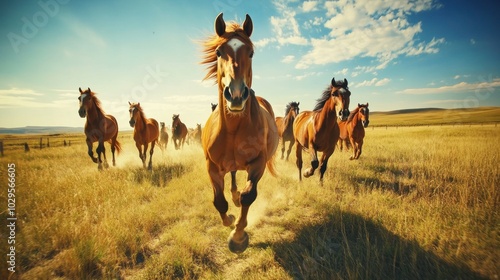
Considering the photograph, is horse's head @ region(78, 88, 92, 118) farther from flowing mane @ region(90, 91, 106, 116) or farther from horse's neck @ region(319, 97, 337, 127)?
horse's neck @ region(319, 97, 337, 127)

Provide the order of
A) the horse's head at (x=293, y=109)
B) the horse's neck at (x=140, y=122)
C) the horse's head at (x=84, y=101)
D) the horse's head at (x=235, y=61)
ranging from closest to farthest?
1. the horse's head at (x=235, y=61)
2. the horse's head at (x=84, y=101)
3. the horse's neck at (x=140, y=122)
4. the horse's head at (x=293, y=109)

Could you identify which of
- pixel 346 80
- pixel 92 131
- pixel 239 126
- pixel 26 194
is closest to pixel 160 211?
pixel 239 126

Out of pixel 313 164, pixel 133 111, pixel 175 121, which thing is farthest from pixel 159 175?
pixel 175 121

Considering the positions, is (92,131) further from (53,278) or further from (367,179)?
(367,179)

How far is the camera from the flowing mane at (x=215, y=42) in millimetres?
2703

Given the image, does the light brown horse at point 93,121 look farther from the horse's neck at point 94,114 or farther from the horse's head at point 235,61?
the horse's head at point 235,61

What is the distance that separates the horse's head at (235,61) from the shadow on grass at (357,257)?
2.05 metres

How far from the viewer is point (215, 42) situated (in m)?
2.94

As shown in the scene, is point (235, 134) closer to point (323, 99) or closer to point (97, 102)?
point (323, 99)

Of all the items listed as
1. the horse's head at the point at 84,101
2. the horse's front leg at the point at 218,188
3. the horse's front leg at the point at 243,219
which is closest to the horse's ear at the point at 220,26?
the horse's front leg at the point at 218,188

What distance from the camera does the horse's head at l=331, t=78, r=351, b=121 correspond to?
502 cm

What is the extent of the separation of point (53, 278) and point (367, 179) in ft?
24.0

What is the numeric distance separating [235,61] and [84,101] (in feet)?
26.8

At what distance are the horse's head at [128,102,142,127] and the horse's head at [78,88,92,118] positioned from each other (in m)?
1.52
